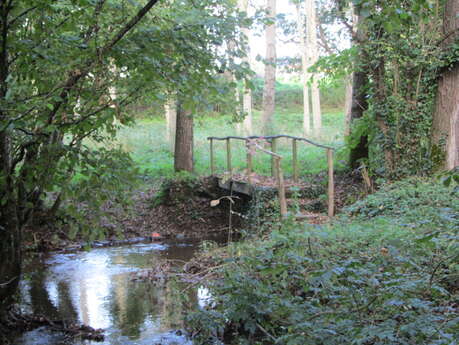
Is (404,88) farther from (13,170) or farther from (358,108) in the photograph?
(13,170)

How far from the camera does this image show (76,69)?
4680 mm

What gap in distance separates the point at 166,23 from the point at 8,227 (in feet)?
8.71

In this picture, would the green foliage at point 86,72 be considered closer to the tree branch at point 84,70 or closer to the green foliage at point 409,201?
the tree branch at point 84,70

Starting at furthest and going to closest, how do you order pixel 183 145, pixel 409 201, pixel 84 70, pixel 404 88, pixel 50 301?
pixel 183 145, pixel 404 88, pixel 409 201, pixel 50 301, pixel 84 70

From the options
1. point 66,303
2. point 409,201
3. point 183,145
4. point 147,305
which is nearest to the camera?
point 147,305

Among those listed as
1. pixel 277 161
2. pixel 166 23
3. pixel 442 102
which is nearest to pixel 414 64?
pixel 442 102

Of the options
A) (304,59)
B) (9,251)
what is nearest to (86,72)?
(9,251)

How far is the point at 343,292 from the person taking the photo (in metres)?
4.57

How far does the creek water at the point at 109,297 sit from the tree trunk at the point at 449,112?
5.65m

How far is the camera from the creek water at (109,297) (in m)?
6.20

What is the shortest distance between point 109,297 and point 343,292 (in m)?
4.41

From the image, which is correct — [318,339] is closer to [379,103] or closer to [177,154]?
[379,103]

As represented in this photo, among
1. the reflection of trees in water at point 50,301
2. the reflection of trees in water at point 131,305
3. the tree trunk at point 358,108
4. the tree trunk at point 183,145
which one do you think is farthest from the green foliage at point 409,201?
the tree trunk at point 183,145

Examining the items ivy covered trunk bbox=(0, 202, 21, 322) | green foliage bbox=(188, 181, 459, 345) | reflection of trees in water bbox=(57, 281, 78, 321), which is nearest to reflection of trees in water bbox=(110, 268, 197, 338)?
reflection of trees in water bbox=(57, 281, 78, 321)
